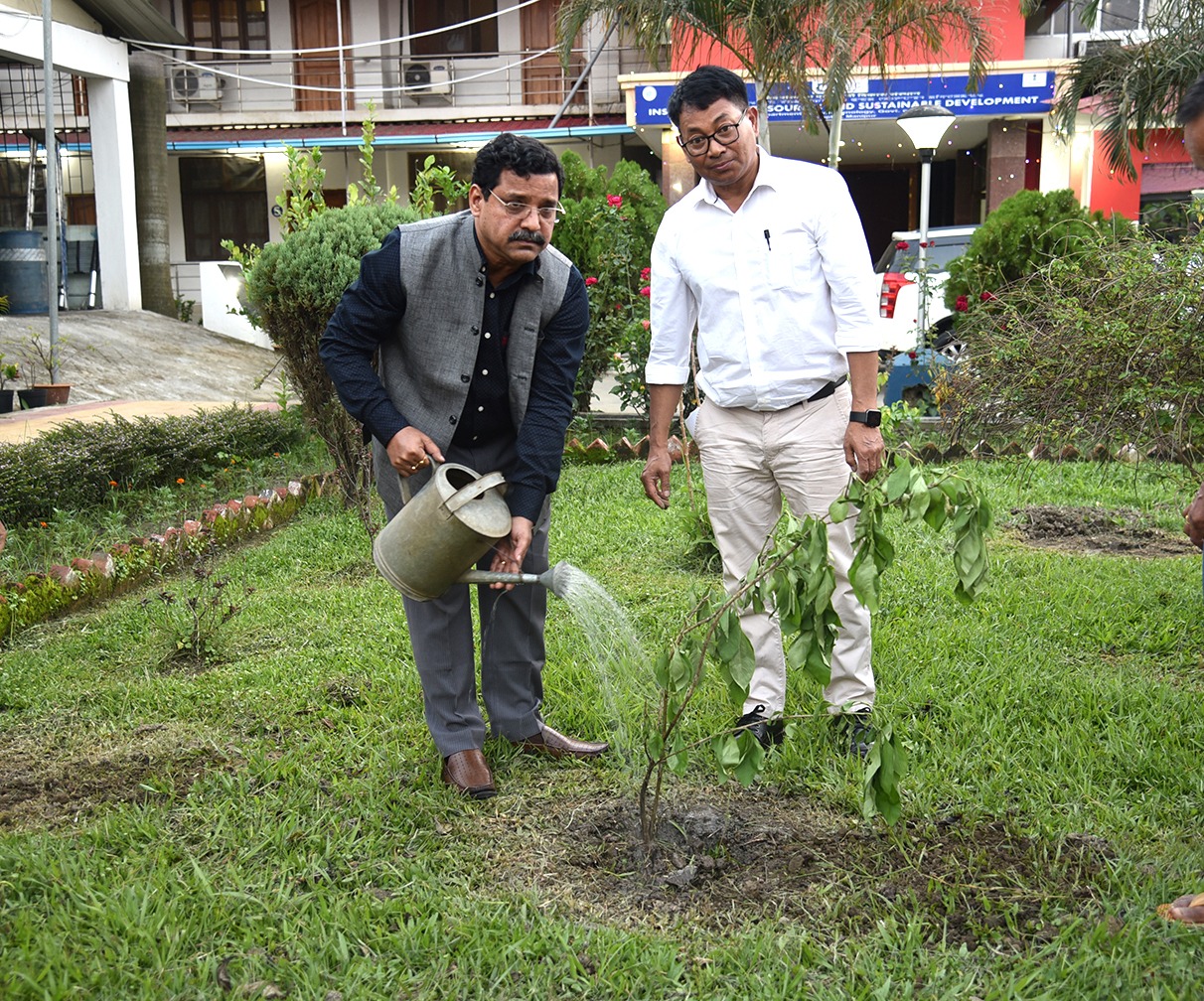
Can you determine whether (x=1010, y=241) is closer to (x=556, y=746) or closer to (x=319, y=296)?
(x=319, y=296)

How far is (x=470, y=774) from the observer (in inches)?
128

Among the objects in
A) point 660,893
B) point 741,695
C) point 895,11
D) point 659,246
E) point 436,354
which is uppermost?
point 895,11

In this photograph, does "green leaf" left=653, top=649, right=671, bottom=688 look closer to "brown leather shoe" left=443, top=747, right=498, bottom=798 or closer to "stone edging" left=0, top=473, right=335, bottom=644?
"brown leather shoe" left=443, top=747, right=498, bottom=798

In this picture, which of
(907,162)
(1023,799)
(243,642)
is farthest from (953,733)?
(907,162)

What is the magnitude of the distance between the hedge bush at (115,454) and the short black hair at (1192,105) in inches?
223

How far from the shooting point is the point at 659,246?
11.6ft

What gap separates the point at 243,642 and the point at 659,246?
7.84 feet

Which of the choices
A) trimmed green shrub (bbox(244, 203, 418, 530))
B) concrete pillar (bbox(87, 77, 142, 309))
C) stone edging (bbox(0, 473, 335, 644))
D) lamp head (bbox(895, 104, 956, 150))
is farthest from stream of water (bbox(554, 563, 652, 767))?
concrete pillar (bbox(87, 77, 142, 309))

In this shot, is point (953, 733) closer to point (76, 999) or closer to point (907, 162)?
point (76, 999)

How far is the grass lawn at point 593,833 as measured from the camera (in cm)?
242

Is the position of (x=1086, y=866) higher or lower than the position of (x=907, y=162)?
lower

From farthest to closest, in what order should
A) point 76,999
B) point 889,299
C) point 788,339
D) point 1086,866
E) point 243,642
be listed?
point 889,299 → point 243,642 → point 788,339 → point 1086,866 → point 76,999

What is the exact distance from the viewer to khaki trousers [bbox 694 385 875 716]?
11.2 feet

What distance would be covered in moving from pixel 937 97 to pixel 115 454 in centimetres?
1317
